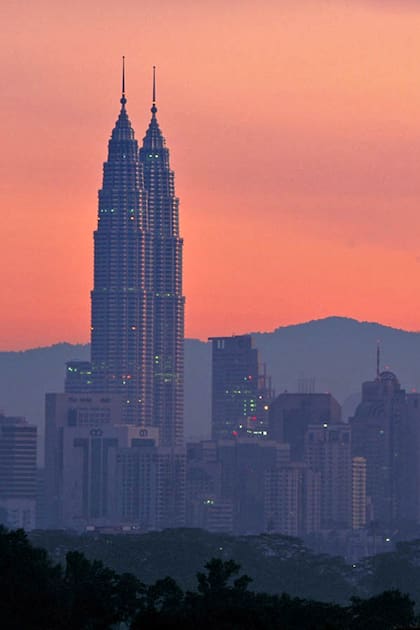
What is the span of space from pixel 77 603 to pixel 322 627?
10.5m

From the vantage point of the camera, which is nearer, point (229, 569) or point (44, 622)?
point (44, 622)

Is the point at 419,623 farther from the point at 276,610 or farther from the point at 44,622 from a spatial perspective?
the point at 44,622

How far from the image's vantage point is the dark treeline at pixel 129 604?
339 ft

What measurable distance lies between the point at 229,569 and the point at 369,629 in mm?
8143

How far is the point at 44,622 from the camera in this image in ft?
343

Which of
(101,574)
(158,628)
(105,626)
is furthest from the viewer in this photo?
(101,574)

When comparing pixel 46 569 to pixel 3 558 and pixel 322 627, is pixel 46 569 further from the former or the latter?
pixel 322 627

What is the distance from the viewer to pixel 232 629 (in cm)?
9638

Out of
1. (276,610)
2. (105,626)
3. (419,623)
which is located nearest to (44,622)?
(105,626)

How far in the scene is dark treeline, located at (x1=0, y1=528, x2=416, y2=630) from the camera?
103438mm

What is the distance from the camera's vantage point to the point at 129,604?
108875 mm

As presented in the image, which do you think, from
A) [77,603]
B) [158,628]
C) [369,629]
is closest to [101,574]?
[77,603]

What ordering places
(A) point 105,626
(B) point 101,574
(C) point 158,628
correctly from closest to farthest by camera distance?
(C) point 158,628 → (A) point 105,626 → (B) point 101,574

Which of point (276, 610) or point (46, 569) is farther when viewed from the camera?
point (46, 569)
